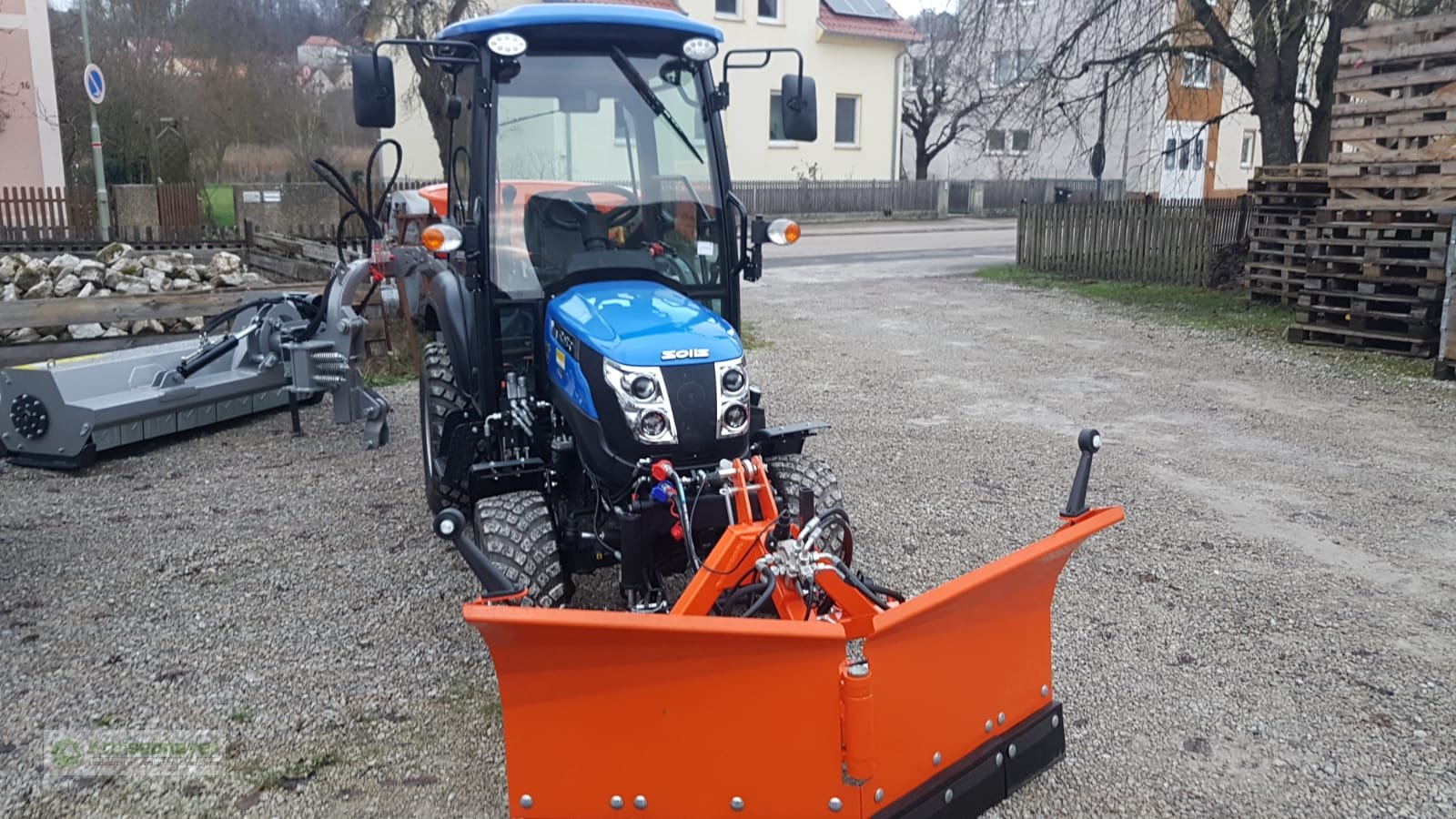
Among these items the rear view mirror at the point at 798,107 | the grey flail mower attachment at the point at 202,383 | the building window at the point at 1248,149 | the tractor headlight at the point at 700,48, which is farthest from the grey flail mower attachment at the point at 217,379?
the building window at the point at 1248,149

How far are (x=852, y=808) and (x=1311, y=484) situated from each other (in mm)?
4836

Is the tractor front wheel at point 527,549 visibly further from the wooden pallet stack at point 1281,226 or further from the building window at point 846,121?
the building window at point 846,121

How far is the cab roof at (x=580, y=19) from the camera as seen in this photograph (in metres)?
4.38

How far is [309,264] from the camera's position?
38.4 ft

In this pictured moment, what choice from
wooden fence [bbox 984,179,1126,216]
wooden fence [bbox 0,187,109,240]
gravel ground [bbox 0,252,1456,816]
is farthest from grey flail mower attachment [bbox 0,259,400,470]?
wooden fence [bbox 984,179,1126,216]

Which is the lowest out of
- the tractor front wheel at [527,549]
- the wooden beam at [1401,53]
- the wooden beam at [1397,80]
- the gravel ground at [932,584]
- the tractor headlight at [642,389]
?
the gravel ground at [932,584]

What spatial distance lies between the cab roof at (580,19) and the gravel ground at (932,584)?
92.7 inches

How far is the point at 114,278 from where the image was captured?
38.1 feet

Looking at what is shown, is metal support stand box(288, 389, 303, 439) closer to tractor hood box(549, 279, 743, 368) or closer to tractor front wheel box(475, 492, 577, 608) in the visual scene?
tractor hood box(549, 279, 743, 368)

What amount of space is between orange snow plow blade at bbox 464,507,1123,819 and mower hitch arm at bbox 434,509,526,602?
60 mm

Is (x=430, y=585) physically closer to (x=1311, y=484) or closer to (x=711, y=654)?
(x=711, y=654)

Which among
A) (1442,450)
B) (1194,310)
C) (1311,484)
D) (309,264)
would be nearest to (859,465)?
(1311,484)

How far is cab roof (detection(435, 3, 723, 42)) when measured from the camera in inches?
173

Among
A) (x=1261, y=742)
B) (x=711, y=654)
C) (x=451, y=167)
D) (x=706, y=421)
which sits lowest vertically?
(x=1261, y=742)
